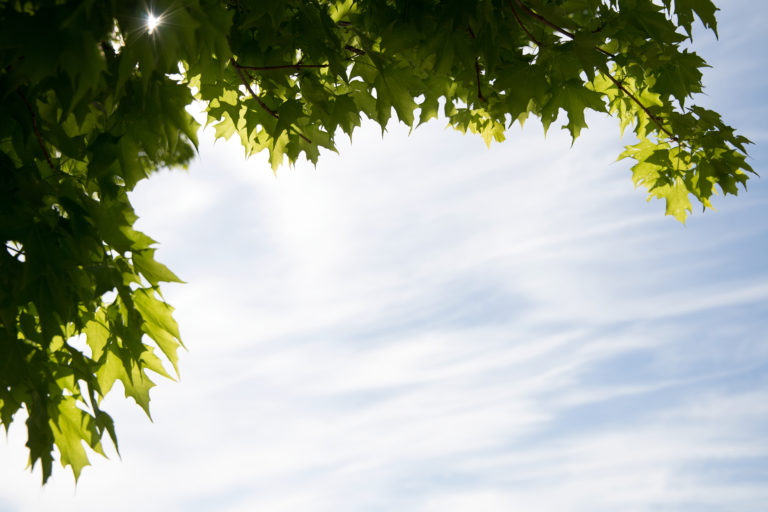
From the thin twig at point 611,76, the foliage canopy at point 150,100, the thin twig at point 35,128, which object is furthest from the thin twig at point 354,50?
the thin twig at point 35,128

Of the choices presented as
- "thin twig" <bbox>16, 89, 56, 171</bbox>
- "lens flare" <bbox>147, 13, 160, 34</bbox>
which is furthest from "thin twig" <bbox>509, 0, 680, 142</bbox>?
"thin twig" <bbox>16, 89, 56, 171</bbox>

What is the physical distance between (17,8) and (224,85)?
168cm

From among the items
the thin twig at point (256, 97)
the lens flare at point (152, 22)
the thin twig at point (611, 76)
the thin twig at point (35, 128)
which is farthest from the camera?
the thin twig at point (256, 97)

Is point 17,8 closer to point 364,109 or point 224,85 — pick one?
point 224,85

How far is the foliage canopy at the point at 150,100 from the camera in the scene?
200 cm

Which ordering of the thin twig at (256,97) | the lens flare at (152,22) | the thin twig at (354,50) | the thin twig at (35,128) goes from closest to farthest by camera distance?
the lens flare at (152,22), the thin twig at (35,128), the thin twig at (256,97), the thin twig at (354,50)

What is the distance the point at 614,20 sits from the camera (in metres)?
3.31

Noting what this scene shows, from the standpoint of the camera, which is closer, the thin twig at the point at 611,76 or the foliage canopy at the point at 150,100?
the foliage canopy at the point at 150,100

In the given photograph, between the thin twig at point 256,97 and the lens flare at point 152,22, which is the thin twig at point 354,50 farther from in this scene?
the lens flare at point 152,22

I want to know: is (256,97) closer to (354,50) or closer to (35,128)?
(354,50)

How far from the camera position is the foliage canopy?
2.00 meters

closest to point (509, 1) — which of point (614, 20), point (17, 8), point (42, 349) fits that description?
point (614, 20)

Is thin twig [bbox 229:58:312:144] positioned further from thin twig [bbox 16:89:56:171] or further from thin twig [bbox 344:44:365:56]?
thin twig [bbox 16:89:56:171]

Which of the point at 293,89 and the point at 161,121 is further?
the point at 293,89
